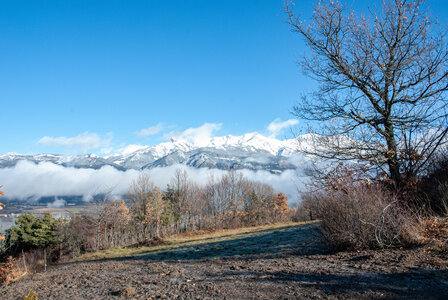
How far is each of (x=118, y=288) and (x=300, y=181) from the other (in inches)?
205

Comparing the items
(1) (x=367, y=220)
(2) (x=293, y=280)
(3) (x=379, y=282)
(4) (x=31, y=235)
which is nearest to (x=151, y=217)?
(4) (x=31, y=235)

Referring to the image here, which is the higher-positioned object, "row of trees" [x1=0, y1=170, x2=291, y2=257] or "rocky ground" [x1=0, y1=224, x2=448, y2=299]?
"rocky ground" [x1=0, y1=224, x2=448, y2=299]

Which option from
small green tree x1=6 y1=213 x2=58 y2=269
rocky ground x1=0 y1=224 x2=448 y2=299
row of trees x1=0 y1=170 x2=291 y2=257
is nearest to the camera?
rocky ground x1=0 y1=224 x2=448 y2=299

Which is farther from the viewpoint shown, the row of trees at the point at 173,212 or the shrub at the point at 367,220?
the row of trees at the point at 173,212

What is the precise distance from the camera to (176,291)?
4.96m

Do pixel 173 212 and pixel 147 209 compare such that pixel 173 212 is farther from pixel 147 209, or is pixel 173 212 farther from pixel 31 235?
pixel 31 235

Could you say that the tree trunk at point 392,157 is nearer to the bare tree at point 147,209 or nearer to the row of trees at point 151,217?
the row of trees at point 151,217

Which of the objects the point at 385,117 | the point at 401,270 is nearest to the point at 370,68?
the point at 385,117

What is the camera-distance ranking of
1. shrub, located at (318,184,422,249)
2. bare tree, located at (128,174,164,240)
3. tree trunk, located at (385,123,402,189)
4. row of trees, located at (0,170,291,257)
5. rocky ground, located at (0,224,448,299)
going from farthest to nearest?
bare tree, located at (128,174,164,240) < row of trees, located at (0,170,291,257) < tree trunk, located at (385,123,402,189) < shrub, located at (318,184,422,249) < rocky ground, located at (0,224,448,299)

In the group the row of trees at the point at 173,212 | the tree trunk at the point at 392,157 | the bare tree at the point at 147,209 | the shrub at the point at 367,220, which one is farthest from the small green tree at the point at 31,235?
the tree trunk at the point at 392,157

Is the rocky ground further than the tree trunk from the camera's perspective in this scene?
No

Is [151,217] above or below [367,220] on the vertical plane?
below

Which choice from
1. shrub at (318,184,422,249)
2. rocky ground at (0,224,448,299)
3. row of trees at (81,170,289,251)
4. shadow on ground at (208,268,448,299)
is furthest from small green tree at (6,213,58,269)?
shadow on ground at (208,268,448,299)

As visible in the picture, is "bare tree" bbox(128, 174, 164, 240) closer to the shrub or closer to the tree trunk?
the shrub
